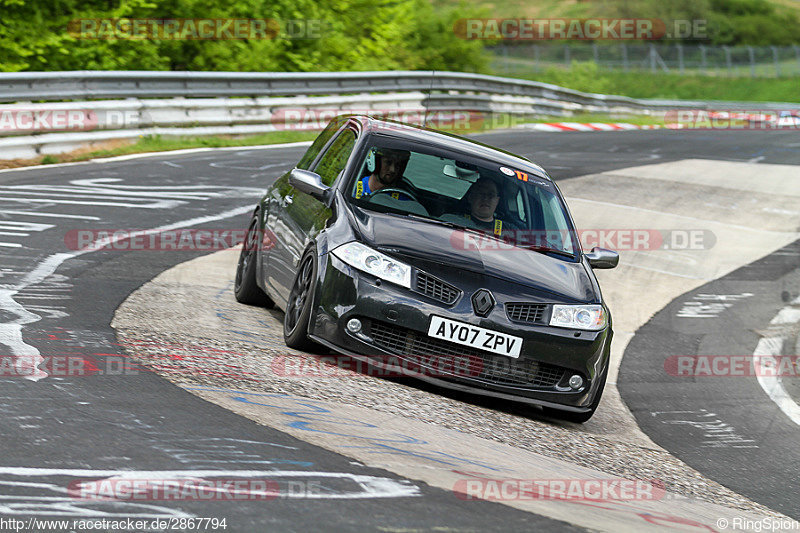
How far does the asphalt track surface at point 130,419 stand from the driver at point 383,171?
1887mm

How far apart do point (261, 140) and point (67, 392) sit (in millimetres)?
16432

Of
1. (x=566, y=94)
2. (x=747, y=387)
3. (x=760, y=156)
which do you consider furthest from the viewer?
(x=566, y=94)

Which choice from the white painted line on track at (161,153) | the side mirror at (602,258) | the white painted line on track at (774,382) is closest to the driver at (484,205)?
the side mirror at (602,258)

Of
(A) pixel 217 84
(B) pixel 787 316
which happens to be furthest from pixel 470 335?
(A) pixel 217 84

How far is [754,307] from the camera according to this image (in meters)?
11.5

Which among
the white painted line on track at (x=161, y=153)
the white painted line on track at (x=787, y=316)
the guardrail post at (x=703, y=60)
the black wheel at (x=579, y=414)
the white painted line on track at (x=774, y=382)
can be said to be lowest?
the white painted line on track at (x=774, y=382)

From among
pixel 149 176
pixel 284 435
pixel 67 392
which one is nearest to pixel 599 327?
pixel 284 435

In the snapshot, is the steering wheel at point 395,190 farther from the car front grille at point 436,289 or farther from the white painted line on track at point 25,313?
the white painted line on track at point 25,313

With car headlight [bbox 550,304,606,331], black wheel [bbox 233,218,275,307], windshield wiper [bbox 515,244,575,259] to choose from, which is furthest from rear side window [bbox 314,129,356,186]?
car headlight [bbox 550,304,606,331]

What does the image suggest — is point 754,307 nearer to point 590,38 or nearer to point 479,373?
point 479,373

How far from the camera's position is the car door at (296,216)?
290 inches

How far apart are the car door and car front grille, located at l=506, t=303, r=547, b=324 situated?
54.5 inches

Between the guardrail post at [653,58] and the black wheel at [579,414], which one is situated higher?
the guardrail post at [653,58]

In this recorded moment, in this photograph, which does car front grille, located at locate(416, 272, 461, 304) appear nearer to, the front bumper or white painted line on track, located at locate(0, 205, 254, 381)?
the front bumper
